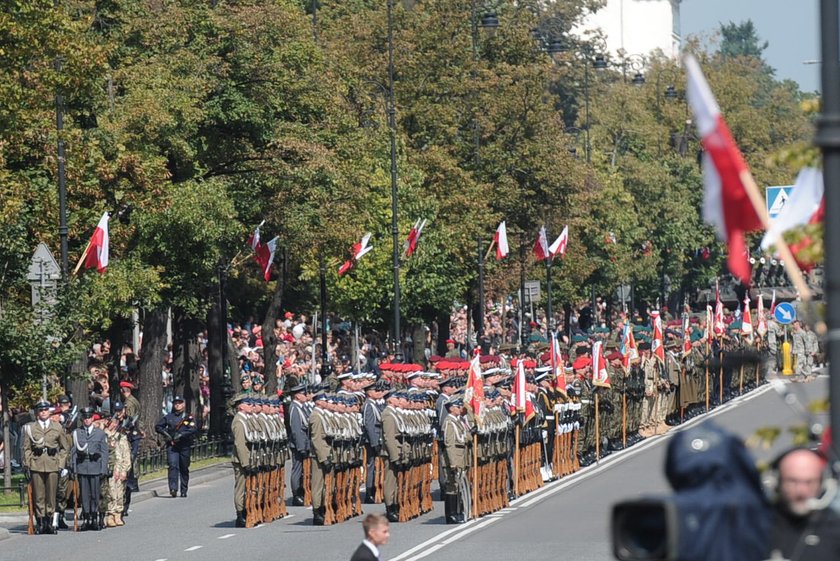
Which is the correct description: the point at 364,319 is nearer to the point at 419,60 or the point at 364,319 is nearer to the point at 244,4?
the point at 419,60

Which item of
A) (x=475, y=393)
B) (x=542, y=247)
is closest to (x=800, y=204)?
(x=475, y=393)

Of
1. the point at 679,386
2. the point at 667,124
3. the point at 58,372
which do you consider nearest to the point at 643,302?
the point at 667,124

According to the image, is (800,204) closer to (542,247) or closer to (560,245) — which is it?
(542,247)

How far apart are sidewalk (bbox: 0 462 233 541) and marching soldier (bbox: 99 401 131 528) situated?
1209 millimetres

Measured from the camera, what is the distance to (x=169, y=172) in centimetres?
3653

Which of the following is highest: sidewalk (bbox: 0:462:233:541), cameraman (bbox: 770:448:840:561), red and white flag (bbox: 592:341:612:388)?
cameraman (bbox: 770:448:840:561)

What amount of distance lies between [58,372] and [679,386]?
16.7m

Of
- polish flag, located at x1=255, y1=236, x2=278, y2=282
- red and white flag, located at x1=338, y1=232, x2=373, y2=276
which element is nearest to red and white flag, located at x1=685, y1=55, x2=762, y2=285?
polish flag, located at x1=255, y1=236, x2=278, y2=282

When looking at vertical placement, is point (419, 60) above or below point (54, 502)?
above

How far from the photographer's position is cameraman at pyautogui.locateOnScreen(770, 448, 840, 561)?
6643 mm

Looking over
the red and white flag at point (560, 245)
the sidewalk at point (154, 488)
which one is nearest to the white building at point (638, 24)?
the red and white flag at point (560, 245)

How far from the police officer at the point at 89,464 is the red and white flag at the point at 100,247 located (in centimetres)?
542

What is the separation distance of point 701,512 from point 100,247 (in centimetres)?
2679

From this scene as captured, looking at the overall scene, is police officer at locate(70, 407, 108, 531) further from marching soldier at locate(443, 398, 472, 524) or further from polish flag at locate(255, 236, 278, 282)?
polish flag at locate(255, 236, 278, 282)
